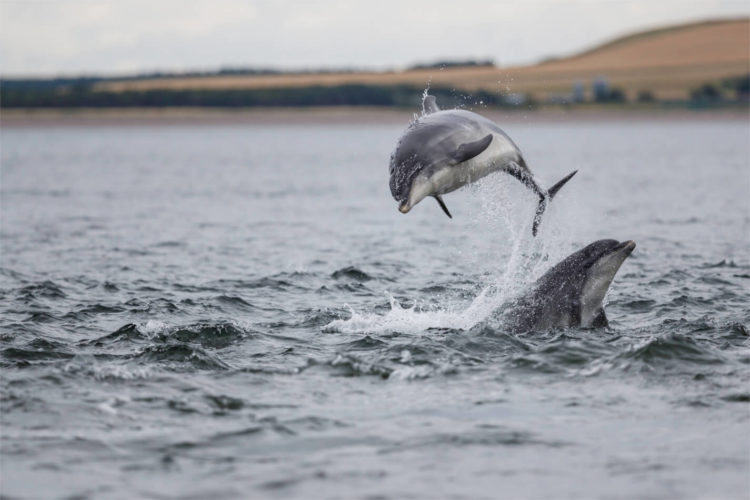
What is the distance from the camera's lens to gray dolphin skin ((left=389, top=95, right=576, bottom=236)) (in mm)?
13016

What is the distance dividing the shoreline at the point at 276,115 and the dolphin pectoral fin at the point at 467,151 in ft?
526

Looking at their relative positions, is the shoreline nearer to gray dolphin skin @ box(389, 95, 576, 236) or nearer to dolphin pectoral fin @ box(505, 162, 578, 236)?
dolphin pectoral fin @ box(505, 162, 578, 236)

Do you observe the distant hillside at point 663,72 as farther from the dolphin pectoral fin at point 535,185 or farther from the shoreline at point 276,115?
the dolphin pectoral fin at point 535,185

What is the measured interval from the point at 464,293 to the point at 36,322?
8.03 m

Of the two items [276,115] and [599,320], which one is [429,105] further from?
[276,115]

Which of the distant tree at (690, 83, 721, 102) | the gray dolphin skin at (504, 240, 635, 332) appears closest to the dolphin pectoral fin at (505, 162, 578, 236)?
the gray dolphin skin at (504, 240, 635, 332)

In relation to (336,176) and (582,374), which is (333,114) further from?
(582,374)

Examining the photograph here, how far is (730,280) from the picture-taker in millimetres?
22109

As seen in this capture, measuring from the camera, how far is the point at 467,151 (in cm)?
1324

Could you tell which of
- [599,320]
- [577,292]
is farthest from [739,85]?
[577,292]

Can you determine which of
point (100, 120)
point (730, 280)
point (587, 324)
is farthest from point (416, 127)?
point (100, 120)

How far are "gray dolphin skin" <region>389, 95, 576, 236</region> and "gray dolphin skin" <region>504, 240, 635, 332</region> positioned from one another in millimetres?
2801

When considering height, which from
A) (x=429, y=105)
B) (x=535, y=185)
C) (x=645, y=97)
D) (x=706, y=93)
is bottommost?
(x=645, y=97)

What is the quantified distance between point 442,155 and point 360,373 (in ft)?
10.5
